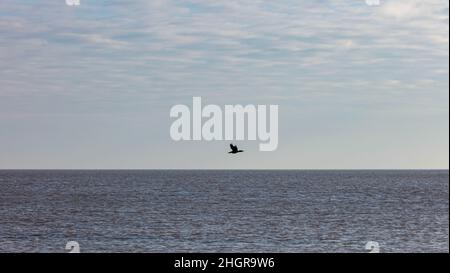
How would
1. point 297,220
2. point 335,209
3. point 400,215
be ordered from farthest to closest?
1. point 335,209
2. point 400,215
3. point 297,220

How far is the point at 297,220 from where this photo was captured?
73.1 m

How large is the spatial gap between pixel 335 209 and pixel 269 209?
949 cm

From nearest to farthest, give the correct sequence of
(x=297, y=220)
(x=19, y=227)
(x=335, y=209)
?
(x=19, y=227), (x=297, y=220), (x=335, y=209)
